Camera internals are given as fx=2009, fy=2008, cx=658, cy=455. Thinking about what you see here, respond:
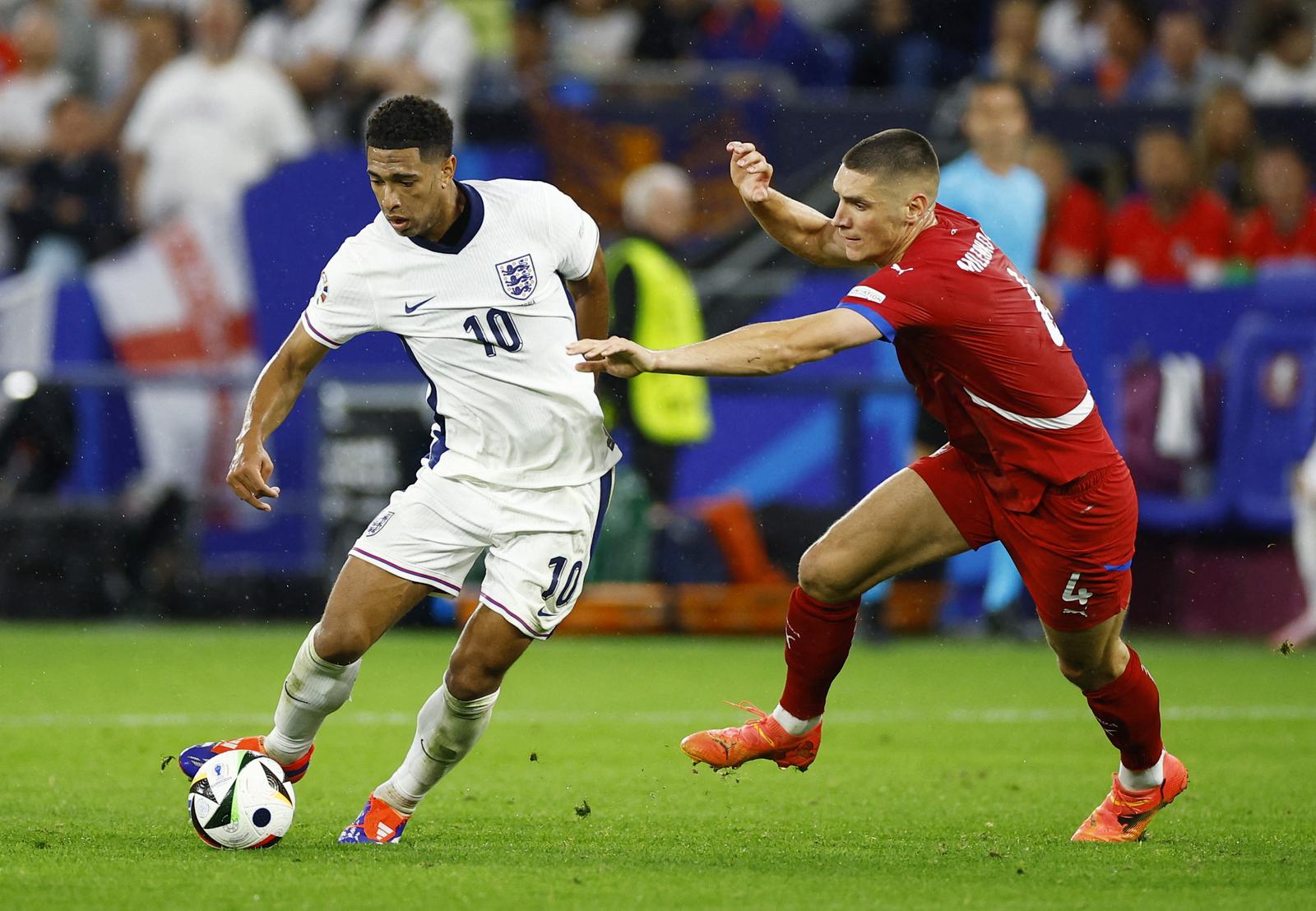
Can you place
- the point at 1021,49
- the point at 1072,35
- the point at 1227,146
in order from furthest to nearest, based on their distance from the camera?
the point at 1072,35
the point at 1021,49
the point at 1227,146

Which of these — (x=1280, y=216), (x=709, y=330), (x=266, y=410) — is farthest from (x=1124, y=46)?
(x=266, y=410)

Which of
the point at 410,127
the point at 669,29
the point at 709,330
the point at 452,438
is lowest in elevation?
the point at 709,330

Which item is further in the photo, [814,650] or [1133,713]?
[814,650]

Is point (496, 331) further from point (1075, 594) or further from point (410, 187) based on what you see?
point (1075, 594)

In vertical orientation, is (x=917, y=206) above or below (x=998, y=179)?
above

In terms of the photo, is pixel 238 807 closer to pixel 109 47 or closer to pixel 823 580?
pixel 823 580

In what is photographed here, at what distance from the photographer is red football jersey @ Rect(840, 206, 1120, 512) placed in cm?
571

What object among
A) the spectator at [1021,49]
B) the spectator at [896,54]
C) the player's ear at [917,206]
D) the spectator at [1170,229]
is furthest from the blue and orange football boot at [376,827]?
the spectator at [896,54]

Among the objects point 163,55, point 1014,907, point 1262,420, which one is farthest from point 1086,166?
point 1014,907

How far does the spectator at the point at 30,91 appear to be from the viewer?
15.1m

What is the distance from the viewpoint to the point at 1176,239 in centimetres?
1293

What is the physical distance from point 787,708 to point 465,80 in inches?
358

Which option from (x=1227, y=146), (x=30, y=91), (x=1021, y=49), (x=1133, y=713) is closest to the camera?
(x=1133, y=713)

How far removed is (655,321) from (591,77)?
327 centimetres
